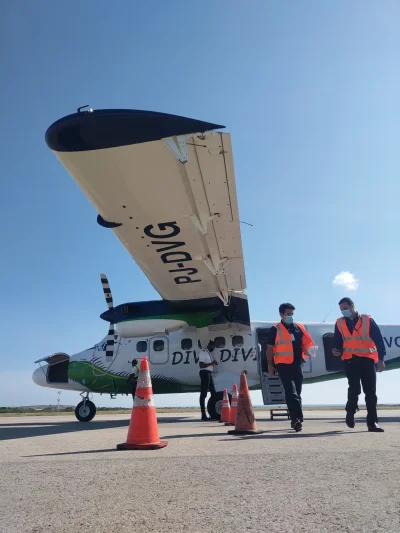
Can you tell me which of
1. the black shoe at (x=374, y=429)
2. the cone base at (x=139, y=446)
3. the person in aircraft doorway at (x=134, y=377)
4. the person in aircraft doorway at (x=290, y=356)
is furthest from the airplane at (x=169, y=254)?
the black shoe at (x=374, y=429)

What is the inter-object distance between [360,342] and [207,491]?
442 centimetres

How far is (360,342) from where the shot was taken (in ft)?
20.0

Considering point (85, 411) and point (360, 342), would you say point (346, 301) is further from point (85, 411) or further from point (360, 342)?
point (85, 411)

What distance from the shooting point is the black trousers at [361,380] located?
5.99 meters

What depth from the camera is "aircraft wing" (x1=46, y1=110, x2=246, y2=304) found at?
5836mm

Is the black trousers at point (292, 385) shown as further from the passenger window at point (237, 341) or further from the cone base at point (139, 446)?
the passenger window at point (237, 341)

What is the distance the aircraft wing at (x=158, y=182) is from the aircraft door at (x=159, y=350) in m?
4.09

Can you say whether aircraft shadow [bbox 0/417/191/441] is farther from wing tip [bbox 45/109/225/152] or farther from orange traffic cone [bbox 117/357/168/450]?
wing tip [bbox 45/109/225/152]

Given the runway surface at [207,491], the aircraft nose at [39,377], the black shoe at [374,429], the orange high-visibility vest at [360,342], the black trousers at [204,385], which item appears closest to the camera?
the runway surface at [207,491]

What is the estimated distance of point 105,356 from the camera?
524 inches

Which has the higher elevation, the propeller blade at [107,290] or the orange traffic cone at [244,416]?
the propeller blade at [107,290]

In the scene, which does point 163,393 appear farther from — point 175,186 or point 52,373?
point 175,186

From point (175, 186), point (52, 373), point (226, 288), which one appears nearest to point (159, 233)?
point (175, 186)

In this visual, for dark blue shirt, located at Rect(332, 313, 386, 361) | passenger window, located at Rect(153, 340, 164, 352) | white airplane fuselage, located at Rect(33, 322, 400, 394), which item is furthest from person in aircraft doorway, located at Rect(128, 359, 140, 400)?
dark blue shirt, located at Rect(332, 313, 386, 361)
